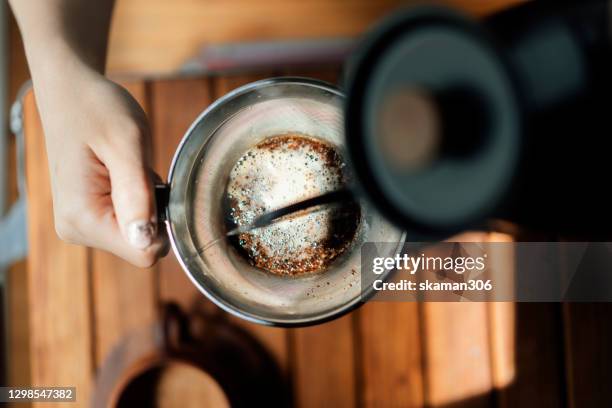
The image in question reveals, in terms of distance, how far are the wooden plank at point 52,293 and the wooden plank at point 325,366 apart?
7.5 inches

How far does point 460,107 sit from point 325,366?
0.31 m

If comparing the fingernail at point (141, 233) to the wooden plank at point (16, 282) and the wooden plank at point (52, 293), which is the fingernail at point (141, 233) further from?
the wooden plank at point (16, 282)

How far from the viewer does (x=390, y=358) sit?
18.0 inches

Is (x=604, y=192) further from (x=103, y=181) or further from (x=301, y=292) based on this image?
(x=103, y=181)

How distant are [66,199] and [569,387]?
0.42 meters

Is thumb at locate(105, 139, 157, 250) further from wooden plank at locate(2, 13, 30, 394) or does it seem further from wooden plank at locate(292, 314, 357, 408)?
wooden plank at locate(2, 13, 30, 394)

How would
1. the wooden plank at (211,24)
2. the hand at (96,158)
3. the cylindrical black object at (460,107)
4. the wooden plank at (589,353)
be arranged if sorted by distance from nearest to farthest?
the cylindrical black object at (460,107), the hand at (96,158), the wooden plank at (589,353), the wooden plank at (211,24)

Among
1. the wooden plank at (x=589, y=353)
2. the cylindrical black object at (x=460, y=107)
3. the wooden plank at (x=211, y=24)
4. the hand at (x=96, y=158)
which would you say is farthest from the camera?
the wooden plank at (x=211, y=24)

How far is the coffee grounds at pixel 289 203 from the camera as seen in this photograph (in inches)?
11.9

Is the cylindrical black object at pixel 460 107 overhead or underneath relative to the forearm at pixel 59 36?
underneath

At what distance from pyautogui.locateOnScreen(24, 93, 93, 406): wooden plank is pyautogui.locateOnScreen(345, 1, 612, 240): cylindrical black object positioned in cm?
35

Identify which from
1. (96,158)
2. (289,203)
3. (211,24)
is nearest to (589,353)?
(289,203)

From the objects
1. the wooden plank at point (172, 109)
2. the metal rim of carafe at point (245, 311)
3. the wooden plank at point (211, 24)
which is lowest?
the metal rim of carafe at point (245, 311)

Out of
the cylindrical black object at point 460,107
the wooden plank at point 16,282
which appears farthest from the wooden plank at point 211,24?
the cylindrical black object at point 460,107
